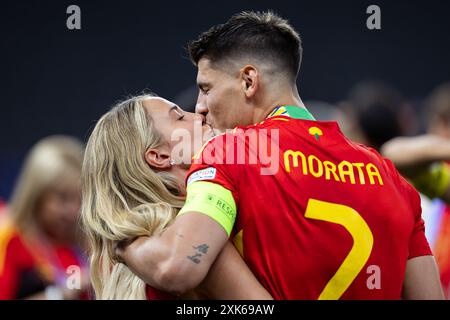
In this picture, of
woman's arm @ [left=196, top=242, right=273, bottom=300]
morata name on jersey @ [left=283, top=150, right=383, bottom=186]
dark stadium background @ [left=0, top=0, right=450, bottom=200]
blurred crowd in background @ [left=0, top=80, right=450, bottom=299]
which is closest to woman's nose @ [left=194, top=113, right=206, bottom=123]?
morata name on jersey @ [left=283, top=150, right=383, bottom=186]

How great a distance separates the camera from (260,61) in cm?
283

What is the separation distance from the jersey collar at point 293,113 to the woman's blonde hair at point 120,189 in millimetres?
517

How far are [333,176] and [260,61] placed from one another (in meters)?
0.64

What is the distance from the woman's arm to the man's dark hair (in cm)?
84

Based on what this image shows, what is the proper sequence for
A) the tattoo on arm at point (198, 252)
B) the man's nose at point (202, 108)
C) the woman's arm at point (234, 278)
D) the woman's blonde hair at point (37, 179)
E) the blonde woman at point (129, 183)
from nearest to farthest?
1. the tattoo on arm at point (198, 252)
2. the woman's arm at point (234, 278)
3. the blonde woman at point (129, 183)
4. the man's nose at point (202, 108)
5. the woman's blonde hair at point (37, 179)

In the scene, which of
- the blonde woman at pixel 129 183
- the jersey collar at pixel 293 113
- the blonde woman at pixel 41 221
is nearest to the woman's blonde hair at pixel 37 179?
the blonde woman at pixel 41 221

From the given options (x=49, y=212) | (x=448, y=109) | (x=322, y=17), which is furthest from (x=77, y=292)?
(x=322, y=17)

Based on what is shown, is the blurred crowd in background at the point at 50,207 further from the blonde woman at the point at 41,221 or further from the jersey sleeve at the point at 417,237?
the jersey sleeve at the point at 417,237

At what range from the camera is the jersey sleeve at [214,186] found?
7.43 feet

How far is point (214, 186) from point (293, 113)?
0.51 m

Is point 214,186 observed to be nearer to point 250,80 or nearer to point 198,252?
point 198,252

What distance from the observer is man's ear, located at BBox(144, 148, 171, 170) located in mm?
2852

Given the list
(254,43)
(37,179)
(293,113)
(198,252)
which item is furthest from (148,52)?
(198,252)

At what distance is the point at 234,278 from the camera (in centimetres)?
232
